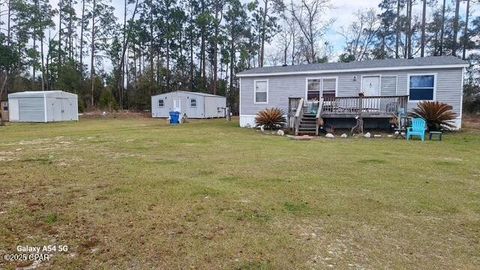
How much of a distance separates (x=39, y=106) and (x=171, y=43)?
18277 mm

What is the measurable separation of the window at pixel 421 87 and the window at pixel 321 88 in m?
3.31

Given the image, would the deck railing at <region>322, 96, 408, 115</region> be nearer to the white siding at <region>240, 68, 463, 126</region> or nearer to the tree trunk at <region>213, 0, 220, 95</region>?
the white siding at <region>240, 68, 463, 126</region>

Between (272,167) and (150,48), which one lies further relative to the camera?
(150,48)

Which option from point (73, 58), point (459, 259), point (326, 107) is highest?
point (73, 58)

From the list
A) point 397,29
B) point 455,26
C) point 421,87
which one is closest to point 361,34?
point 397,29

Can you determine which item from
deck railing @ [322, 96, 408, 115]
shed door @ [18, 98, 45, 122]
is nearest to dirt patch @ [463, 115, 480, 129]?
deck railing @ [322, 96, 408, 115]

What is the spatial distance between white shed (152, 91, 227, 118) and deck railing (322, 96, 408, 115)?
1462 cm

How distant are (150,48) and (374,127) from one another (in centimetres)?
3000

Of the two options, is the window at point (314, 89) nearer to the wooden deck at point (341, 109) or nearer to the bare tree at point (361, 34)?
the wooden deck at point (341, 109)

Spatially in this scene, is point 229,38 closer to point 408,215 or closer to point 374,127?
point 374,127

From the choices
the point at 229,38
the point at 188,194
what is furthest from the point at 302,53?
the point at 188,194

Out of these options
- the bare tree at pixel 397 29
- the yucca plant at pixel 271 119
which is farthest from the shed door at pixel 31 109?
the bare tree at pixel 397 29

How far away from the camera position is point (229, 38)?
37.7 meters

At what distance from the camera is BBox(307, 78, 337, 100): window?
653 inches
